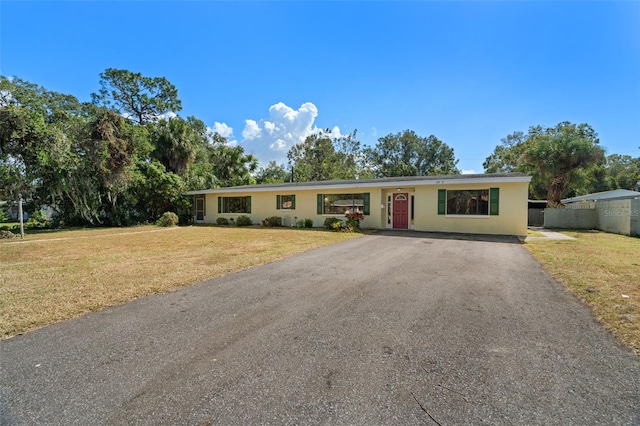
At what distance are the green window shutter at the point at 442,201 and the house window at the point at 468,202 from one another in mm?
137

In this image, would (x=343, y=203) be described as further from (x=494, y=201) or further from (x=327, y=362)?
(x=327, y=362)

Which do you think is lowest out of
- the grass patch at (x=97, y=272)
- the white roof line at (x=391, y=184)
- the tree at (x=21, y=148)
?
the grass patch at (x=97, y=272)

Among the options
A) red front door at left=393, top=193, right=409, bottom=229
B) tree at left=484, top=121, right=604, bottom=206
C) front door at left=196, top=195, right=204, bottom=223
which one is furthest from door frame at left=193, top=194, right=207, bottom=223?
tree at left=484, top=121, right=604, bottom=206

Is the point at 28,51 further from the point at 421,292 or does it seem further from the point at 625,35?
the point at 625,35

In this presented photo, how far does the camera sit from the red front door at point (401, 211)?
14858 mm

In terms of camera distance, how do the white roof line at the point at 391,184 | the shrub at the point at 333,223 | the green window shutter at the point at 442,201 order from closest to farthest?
the white roof line at the point at 391,184 < the green window shutter at the point at 442,201 < the shrub at the point at 333,223

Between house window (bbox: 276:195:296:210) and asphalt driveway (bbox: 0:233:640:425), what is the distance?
13.0m

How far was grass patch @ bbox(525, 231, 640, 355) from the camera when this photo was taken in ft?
→ 11.5

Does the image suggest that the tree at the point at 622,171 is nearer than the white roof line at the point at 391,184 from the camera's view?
No

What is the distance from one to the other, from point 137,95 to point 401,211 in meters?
27.9

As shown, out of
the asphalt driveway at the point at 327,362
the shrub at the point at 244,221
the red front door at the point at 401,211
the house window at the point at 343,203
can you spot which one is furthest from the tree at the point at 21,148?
the red front door at the point at 401,211

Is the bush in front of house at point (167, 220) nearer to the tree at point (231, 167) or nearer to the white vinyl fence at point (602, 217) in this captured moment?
the tree at point (231, 167)

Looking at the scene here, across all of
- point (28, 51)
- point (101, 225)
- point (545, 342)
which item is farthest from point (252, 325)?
point (101, 225)

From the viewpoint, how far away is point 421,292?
15.5ft
